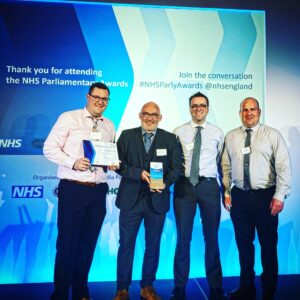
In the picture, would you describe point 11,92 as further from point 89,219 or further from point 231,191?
point 231,191

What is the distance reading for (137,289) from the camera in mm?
3229

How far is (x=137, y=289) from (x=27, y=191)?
1596mm

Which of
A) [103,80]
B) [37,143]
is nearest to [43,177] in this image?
[37,143]

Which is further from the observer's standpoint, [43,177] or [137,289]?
[43,177]

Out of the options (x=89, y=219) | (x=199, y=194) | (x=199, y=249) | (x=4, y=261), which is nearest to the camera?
(x=89, y=219)

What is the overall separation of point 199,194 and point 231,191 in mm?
386

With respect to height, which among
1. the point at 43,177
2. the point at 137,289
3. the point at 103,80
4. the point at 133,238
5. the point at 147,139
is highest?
the point at 103,80

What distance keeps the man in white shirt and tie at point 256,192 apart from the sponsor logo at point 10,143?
7.51ft

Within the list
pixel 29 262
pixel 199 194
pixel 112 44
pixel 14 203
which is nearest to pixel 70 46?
pixel 112 44

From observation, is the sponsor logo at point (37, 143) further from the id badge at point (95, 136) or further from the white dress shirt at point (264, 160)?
the white dress shirt at point (264, 160)

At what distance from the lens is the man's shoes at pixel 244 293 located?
296cm

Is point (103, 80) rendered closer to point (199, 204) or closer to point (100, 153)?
point (100, 153)

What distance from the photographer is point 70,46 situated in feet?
11.6

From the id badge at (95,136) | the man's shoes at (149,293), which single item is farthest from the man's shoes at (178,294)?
the id badge at (95,136)
